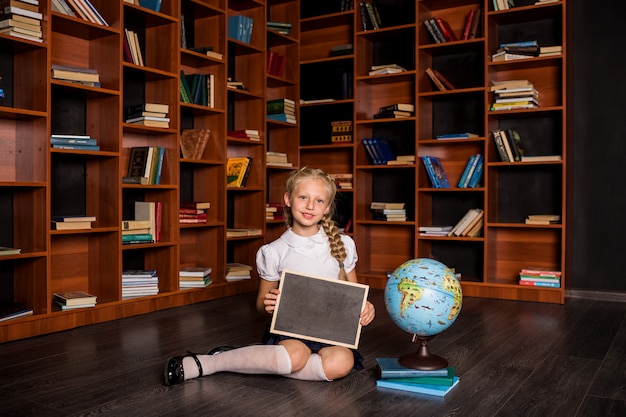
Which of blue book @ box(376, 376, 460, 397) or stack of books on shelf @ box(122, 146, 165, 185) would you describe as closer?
blue book @ box(376, 376, 460, 397)

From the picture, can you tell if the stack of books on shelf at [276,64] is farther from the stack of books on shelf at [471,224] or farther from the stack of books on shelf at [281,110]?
the stack of books on shelf at [471,224]

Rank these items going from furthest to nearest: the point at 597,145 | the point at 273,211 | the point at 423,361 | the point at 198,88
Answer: the point at 273,211 < the point at 597,145 < the point at 198,88 < the point at 423,361

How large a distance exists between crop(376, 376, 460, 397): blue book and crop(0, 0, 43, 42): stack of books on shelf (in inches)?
106

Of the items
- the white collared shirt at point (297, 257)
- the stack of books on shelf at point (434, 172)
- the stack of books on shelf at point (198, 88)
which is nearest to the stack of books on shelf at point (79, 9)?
the stack of books on shelf at point (198, 88)

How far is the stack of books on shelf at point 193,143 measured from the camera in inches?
183

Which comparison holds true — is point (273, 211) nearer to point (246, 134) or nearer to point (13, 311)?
point (246, 134)

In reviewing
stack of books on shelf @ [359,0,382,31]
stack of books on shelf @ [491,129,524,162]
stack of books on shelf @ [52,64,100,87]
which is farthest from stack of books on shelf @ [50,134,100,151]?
stack of books on shelf @ [491,129,524,162]

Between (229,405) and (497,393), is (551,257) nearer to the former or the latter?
(497,393)

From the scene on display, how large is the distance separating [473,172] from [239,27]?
228cm

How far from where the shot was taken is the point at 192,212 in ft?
15.0

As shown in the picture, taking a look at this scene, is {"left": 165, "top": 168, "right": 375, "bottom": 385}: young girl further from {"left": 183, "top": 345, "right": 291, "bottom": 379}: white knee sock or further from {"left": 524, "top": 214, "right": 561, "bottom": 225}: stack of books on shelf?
{"left": 524, "top": 214, "right": 561, "bottom": 225}: stack of books on shelf

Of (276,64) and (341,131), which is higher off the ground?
(276,64)

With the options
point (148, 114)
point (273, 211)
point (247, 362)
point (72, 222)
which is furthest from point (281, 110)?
point (247, 362)

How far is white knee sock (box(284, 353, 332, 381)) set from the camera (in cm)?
260
